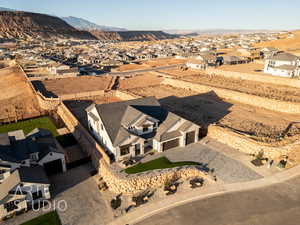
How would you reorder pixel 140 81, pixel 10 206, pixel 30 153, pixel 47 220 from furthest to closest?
pixel 140 81
pixel 30 153
pixel 10 206
pixel 47 220

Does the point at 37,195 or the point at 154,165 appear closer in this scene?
the point at 37,195

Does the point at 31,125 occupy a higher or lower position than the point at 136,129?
lower

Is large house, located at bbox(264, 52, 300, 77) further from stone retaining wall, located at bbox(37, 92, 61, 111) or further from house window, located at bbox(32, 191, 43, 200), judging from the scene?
house window, located at bbox(32, 191, 43, 200)

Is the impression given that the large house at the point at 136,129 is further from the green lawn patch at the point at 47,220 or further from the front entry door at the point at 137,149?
the green lawn patch at the point at 47,220

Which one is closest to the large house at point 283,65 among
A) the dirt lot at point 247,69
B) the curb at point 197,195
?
the dirt lot at point 247,69

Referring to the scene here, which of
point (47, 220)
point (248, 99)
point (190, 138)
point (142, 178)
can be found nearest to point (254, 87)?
point (248, 99)

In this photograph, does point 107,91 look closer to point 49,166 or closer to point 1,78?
point 49,166

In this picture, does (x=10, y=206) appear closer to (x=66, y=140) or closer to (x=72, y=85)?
(x=66, y=140)
